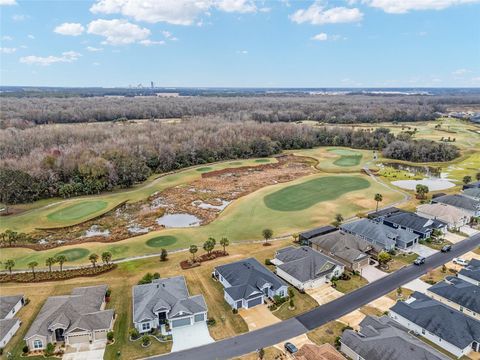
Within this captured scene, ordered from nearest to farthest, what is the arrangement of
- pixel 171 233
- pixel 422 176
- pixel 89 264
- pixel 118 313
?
1. pixel 118 313
2. pixel 89 264
3. pixel 171 233
4. pixel 422 176

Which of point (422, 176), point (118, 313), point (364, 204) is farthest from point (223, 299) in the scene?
point (422, 176)

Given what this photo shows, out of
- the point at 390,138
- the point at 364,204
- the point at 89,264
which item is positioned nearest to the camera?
the point at 89,264

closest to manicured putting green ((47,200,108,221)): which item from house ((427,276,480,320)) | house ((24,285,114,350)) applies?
house ((24,285,114,350))

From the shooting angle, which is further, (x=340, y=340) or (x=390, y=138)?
(x=390, y=138)

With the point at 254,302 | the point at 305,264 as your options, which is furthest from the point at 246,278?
the point at 305,264

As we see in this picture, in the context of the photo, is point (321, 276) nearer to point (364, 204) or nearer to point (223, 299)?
point (223, 299)

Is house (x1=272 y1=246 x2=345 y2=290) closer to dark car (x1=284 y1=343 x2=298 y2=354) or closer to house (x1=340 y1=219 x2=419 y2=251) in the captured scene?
house (x1=340 y1=219 x2=419 y2=251)

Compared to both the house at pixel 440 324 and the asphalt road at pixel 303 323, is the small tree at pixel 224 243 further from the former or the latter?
the house at pixel 440 324
